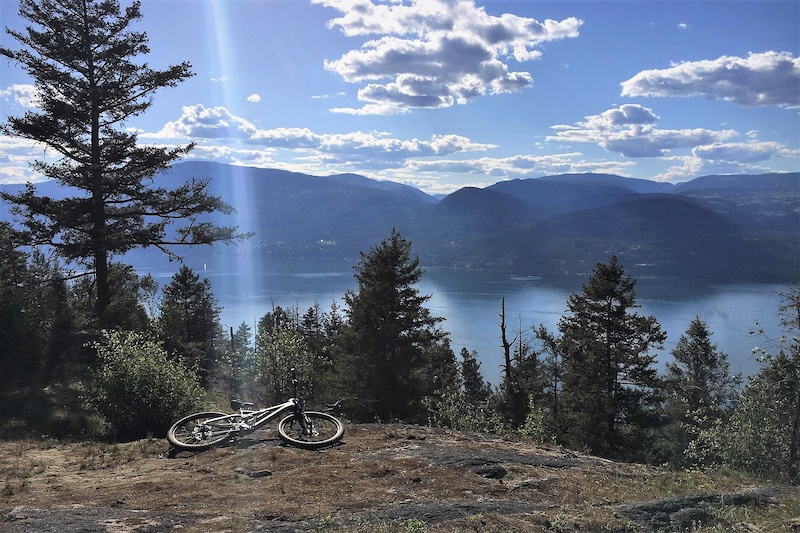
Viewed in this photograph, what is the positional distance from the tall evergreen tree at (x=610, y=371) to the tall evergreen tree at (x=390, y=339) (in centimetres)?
752

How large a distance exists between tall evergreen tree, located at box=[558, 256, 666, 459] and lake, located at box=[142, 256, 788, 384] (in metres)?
21.9

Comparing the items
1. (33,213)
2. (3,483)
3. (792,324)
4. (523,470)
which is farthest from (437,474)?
(33,213)

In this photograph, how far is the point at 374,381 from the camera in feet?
67.7

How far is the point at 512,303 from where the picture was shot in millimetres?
113562

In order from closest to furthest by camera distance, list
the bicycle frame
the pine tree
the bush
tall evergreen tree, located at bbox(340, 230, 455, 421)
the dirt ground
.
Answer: the dirt ground
the bicycle frame
the bush
tall evergreen tree, located at bbox(340, 230, 455, 421)
the pine tree

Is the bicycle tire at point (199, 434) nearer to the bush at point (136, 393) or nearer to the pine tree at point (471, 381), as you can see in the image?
the bush at point (136, 393)

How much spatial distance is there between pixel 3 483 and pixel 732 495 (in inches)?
351

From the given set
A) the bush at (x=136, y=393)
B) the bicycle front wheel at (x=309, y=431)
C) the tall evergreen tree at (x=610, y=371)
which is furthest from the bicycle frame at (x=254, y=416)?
the tall evergreen tree at (x=610, y=371)

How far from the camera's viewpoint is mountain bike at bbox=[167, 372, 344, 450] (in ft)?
26.7

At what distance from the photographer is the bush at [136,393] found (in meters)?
9.41

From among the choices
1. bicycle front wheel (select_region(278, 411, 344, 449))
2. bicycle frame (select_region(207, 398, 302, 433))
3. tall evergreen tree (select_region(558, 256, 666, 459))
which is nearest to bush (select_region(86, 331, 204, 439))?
bicycle frame (select_region(207, 398, 302, 433))

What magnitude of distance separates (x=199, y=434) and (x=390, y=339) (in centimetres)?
1312

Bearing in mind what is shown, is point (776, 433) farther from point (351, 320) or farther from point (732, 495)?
point (351, 320)

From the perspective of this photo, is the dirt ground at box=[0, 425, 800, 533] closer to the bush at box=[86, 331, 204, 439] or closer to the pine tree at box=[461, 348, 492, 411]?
the bush at box=[86, 331, 204, 439]
